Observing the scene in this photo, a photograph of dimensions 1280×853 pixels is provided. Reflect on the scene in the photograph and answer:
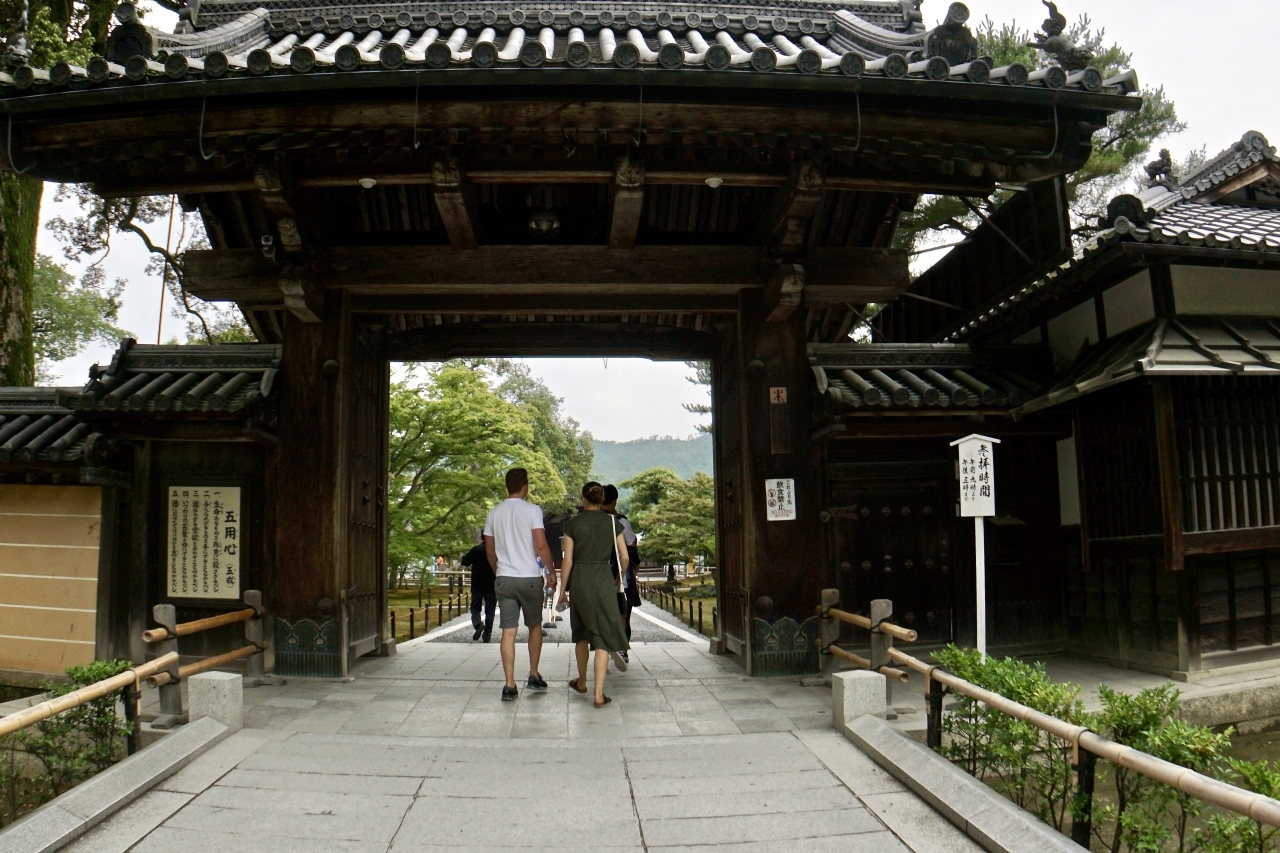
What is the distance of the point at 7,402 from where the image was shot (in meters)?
9.17

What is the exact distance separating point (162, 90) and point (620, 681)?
6132 millimetres

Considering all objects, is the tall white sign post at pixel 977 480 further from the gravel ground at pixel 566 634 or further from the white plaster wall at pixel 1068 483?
the gravel ground at pixel 566 634

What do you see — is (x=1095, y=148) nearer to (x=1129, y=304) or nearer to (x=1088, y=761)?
(x=1129, y=304)

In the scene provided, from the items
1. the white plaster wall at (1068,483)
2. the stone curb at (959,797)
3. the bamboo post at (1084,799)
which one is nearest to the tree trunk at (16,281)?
the stone curb at (959,797)

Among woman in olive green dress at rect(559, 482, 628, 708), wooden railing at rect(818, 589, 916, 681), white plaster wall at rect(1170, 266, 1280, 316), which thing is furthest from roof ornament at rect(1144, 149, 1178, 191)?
woman in olive green dress at rect(559, 482, 628, 708)

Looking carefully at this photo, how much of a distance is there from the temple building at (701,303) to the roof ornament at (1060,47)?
30 millimetres

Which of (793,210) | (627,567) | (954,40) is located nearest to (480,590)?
(627,567)

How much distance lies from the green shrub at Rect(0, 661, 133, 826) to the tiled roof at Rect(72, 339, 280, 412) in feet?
9.46

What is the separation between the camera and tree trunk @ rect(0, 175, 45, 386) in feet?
39.1

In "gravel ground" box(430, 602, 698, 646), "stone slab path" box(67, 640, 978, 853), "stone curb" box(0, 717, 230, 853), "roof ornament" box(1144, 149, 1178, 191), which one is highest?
"roof ornament" box(1144, 149, 1178, 191)

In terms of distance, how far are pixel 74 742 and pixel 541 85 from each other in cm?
524

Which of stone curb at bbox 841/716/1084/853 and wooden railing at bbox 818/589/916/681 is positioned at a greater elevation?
wooden railing at bbox 818/589/916/681

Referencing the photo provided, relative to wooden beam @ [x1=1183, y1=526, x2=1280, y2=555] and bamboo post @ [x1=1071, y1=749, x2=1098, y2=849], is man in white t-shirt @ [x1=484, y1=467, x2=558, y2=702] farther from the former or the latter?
wooden beam @ [x1=1183, y1=526, x2=1280, y2=555]

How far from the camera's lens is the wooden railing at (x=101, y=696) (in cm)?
417
